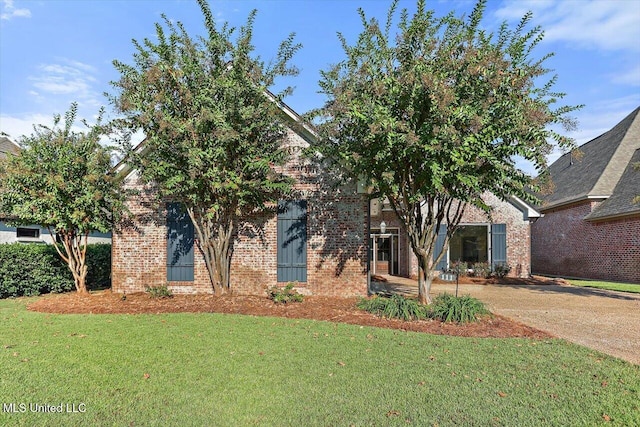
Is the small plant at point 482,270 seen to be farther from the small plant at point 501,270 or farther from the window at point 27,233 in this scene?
the window at point 27,233

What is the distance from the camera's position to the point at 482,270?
15.6 meters

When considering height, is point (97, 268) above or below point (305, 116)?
below

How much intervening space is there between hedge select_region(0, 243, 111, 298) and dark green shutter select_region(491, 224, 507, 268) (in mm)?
14344

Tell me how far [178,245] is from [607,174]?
696 inches

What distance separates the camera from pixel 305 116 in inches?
340

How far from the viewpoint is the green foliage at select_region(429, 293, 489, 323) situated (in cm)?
714

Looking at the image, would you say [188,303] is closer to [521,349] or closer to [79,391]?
[79,391]

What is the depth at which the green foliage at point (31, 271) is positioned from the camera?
10312 millimetres

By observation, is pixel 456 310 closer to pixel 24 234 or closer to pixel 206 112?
pixel 206 112

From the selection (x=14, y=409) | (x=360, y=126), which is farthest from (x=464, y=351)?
(x=14, y=409)

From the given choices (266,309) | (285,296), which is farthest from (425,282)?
(266,309)

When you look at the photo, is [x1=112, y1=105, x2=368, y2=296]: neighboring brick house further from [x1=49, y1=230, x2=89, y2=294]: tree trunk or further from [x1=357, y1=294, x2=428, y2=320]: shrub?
[x1=357, y1=294, x2=428, y2=320]: shrub

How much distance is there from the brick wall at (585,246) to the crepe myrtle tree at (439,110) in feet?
34.5

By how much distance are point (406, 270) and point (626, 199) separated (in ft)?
28.7
